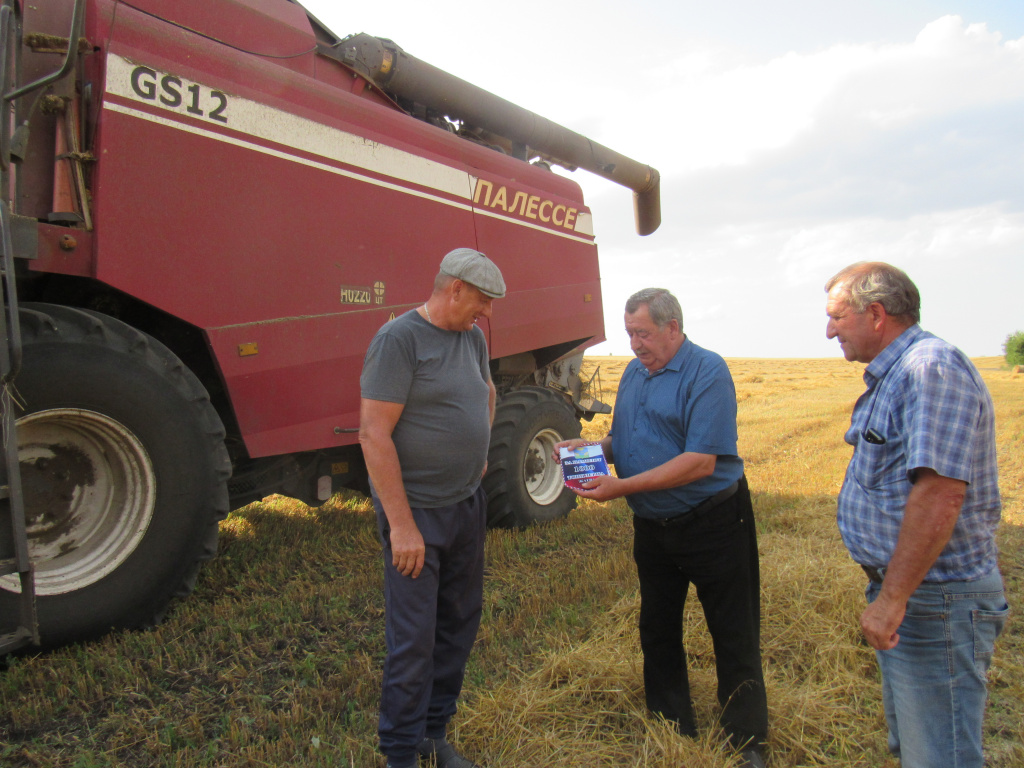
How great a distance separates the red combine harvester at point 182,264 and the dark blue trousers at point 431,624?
136 cm

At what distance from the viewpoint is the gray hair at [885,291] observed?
1.97m

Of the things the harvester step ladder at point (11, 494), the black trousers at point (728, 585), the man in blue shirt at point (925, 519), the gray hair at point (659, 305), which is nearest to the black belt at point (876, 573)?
the man in blue shirt at point (925, 519)

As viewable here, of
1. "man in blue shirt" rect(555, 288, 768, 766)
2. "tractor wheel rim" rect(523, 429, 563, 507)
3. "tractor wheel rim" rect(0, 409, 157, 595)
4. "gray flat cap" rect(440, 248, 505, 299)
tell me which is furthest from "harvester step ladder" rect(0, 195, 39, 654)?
"tractor wheel rim" rect(523, 429, 563, 507)

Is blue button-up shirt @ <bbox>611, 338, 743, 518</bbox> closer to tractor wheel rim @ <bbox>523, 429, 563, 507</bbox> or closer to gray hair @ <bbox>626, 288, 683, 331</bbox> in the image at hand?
gray hair @ <bbox>626, 288, 683, 331</bbox>

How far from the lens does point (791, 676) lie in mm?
3252

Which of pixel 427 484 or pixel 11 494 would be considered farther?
pixel 11 494

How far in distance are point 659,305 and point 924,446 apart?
43.2 inches

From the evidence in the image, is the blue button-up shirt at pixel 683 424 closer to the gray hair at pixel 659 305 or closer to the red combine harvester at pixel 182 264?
the gray hair at pixel 659 305

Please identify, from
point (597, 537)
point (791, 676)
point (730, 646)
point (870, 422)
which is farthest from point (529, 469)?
point (870, 422)

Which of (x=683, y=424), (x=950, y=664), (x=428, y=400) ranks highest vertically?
(x=428, y=400)

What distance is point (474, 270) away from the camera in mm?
2377

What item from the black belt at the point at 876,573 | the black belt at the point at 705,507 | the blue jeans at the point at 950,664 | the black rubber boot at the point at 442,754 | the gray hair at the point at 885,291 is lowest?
the black rubber boot at the point at 442,754

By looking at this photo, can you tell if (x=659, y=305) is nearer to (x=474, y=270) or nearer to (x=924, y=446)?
(x=474, y=270)

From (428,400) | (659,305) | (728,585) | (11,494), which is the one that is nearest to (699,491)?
(728,585)
